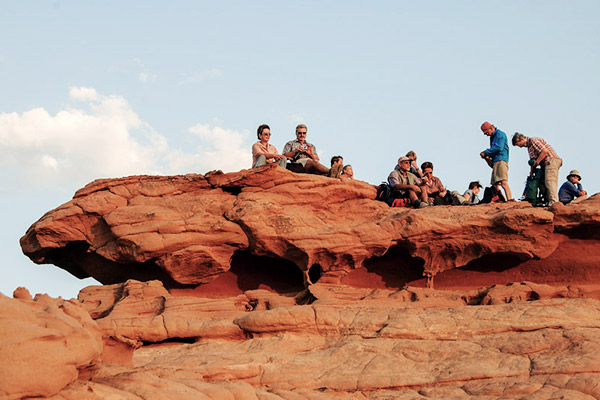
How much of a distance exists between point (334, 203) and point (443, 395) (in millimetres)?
5774

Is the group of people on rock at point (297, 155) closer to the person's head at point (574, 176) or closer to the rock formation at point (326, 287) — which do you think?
the rock formation at point (326, 287)

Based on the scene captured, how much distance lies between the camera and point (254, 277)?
55.1 ft

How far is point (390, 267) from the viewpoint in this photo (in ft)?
53.6

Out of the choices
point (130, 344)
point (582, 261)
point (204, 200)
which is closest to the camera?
point (130, 344)

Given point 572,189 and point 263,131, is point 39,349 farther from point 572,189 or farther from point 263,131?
point 572,189

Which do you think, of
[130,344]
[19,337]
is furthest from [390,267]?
[19,337]

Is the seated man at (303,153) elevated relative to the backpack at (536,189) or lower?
elevated

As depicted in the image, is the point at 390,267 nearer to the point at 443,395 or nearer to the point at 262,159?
the point at 262,159

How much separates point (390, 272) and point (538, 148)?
396 centimetres

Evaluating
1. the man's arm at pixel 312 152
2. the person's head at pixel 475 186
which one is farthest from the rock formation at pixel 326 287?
the person's head at pixel 475 186

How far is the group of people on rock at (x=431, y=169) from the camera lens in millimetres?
16406

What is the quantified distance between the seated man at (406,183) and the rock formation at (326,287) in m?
0.53

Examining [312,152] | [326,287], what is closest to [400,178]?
[312,152]

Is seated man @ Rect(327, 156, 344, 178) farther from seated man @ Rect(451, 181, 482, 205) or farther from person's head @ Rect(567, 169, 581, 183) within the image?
person's head @ Rect(567, 169, 581, 183)
